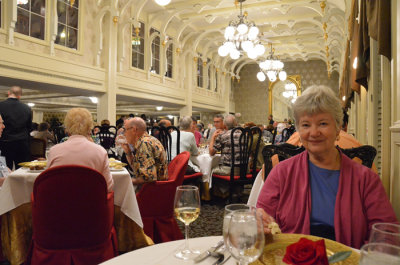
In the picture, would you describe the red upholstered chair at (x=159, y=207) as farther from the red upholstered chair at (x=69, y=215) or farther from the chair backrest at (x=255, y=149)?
the chair backrest at (x=255, y=149)

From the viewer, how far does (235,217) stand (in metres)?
0.72

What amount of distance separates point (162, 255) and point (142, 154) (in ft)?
6.08

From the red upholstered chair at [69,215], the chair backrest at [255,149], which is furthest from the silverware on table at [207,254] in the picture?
the chair backrest at [255,149]

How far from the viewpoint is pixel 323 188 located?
4.81ft

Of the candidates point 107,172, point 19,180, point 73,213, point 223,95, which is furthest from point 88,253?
point 223,95

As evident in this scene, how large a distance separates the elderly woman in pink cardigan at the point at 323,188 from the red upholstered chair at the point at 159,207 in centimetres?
150

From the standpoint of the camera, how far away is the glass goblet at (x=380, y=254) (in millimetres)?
505

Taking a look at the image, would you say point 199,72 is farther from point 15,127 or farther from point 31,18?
point 15,127

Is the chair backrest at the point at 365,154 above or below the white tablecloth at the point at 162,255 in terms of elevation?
above

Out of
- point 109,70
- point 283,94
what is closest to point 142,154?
point 109,70

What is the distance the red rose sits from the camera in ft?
2.35

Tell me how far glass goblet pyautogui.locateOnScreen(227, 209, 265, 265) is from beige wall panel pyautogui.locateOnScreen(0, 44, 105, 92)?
21.8ft

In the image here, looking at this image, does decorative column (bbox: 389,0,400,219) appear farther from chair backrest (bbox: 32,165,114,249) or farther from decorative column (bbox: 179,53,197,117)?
decorative column (bbox: 179,53,197,117)

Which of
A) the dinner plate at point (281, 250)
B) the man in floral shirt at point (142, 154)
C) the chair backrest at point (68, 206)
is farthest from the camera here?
the man in floral shirt at point (142, 154)
